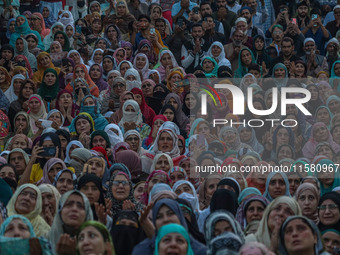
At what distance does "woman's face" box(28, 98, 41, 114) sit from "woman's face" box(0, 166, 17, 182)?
2.90 meters

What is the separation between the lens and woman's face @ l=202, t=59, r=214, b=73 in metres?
13.5

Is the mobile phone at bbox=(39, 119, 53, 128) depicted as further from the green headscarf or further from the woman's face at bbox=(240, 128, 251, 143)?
the woman's face at bbox=(240, 128, 251, 143)

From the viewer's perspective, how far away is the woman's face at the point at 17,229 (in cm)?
664

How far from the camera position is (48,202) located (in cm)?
780

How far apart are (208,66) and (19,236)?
288 inches

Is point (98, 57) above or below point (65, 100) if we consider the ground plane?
above

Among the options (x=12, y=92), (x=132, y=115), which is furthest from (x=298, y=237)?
(x=12, y=92)

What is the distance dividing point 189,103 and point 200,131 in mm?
1285

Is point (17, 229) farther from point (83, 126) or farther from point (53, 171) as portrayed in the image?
point (83, 126)

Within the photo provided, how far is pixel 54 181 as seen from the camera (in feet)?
27.7

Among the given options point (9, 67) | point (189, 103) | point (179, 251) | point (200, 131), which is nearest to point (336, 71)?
point (189, 103)

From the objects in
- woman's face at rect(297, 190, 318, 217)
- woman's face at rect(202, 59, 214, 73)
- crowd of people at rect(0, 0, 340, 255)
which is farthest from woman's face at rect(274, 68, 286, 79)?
woman's face at rect(297, 190, 318, 217)

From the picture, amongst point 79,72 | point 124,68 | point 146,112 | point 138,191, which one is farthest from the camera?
point 124,68

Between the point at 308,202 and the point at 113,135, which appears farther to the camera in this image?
the point at 113,135
